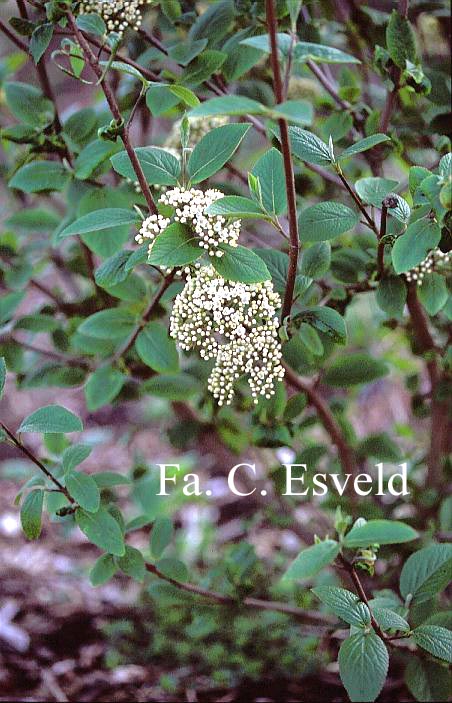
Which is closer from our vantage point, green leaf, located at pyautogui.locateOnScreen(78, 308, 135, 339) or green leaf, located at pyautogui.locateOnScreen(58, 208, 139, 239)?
green leaf, located at pyautogui.locateOnScreen(58, 208, 139, 239)

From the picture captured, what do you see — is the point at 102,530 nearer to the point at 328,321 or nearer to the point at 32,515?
the point at 32,515

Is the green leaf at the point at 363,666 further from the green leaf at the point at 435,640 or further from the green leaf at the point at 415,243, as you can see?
the green leaf at the point at 415,243

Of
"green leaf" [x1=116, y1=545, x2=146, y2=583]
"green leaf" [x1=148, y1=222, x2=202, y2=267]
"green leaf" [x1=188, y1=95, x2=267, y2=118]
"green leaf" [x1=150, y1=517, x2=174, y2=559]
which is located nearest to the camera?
"green leaf" [x1=188, y1=95, x2=267, y2=118]

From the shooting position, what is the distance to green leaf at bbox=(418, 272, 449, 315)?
2.52 feet

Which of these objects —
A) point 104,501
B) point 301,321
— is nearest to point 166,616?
point 104,501

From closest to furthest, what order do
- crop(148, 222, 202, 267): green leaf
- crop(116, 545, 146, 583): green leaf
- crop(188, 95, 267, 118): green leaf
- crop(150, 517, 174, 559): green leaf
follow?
1. crop(188, 95, 267, 118): green leaf
2. crop(148, 222, 202, 267): green leaf
3. crop(116, 545, 146, 583): green leaf
4. crop(150, 517, 174, 559): green leaf

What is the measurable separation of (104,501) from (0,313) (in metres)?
0.31

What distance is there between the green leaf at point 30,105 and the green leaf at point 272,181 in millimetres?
365

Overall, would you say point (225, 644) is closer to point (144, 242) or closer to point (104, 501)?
point (104, 501)

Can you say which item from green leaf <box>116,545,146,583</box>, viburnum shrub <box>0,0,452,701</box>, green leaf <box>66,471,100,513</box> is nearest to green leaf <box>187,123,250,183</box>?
viburnum shrub <box>0,0,452,701</box>

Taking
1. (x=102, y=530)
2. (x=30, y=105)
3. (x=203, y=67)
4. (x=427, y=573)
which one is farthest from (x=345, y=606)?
(x=30, y=105)

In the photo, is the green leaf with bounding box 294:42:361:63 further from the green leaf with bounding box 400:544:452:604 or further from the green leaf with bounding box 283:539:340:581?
the green leaf with bounding box 400:544:452:604

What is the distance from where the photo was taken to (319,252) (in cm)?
77

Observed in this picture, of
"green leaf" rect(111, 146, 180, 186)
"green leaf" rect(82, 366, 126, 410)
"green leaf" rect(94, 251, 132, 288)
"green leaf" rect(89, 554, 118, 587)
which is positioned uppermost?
"green leaf" rect(111, 146, 180, 186)
